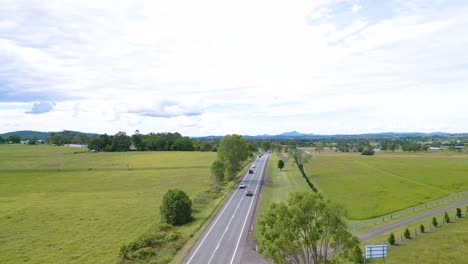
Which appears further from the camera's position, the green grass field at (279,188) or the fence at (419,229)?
the green grass field at (279,188)

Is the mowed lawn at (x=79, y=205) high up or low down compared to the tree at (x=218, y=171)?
down

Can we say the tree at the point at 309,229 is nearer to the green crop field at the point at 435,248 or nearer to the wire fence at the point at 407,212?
the green crop field at the point at 435,248

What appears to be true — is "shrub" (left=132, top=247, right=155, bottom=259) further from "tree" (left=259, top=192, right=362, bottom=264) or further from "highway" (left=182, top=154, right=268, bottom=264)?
"tree" (left=259, top=192, right=362, bottom=264)

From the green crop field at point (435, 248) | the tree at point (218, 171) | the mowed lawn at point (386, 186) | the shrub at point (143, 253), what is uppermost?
the tree at point (218, 171)

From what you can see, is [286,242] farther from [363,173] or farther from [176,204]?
[363,173]

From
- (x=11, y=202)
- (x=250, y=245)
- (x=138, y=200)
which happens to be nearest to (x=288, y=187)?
(x=138, y=200)

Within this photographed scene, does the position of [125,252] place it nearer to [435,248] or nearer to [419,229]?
[435,248]

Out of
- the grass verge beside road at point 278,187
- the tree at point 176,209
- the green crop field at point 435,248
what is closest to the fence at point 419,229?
the green crop field at point 435,248

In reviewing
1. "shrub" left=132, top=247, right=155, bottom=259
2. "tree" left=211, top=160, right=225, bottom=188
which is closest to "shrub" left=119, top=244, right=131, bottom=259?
"shrub" left=132, top=247, right=155, bottom=259
